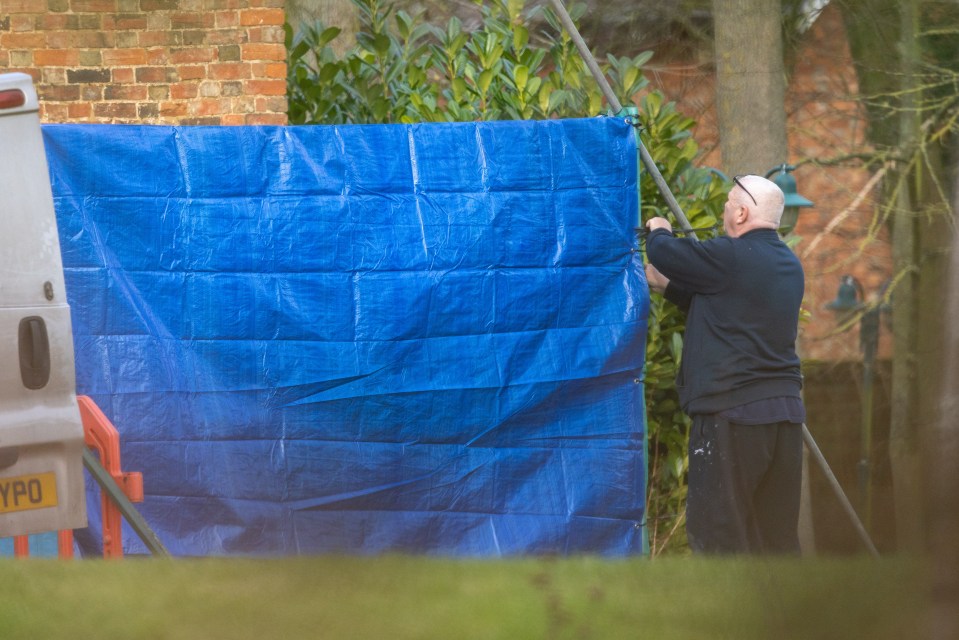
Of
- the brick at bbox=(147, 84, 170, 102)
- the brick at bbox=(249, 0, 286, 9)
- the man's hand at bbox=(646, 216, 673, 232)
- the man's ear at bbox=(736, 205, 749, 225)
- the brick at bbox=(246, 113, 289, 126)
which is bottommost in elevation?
the man's hand at bbox=(646, 216, 673, 232)

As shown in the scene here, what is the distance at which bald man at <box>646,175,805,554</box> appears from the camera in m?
4.71

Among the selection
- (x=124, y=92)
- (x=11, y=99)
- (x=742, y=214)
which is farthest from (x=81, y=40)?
(x=742, y=214)

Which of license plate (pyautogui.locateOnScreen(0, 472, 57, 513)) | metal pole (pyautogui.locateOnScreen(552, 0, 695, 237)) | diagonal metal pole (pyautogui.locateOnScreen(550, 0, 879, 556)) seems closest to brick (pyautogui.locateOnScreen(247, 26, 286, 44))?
diagonal metal pole (pyautogui.locateOnScreen(550, 0, 879, 556))

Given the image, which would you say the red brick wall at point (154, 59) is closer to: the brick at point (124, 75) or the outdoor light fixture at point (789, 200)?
the brick at point (124, 75)

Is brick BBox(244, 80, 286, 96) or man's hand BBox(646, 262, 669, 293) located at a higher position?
brick BBox(244, 80, 286, 96)

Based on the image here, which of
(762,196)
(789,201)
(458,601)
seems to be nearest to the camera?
(458,601)

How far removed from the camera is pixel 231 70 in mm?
6059

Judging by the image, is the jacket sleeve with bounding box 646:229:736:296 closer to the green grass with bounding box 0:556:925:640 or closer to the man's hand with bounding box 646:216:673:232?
the man's hand with bounding box 646:216:673:232

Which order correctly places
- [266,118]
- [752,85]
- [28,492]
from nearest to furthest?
1. [28,492]
2. [266,118]
3. [752,85]

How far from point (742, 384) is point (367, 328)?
1.54 metres

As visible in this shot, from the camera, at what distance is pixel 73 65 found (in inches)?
241

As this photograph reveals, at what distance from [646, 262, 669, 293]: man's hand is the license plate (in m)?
2.55

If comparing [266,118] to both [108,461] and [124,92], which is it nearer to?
[124,92]

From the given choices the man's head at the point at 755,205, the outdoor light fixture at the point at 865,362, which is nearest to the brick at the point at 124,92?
the man's head at the point at 755,205
